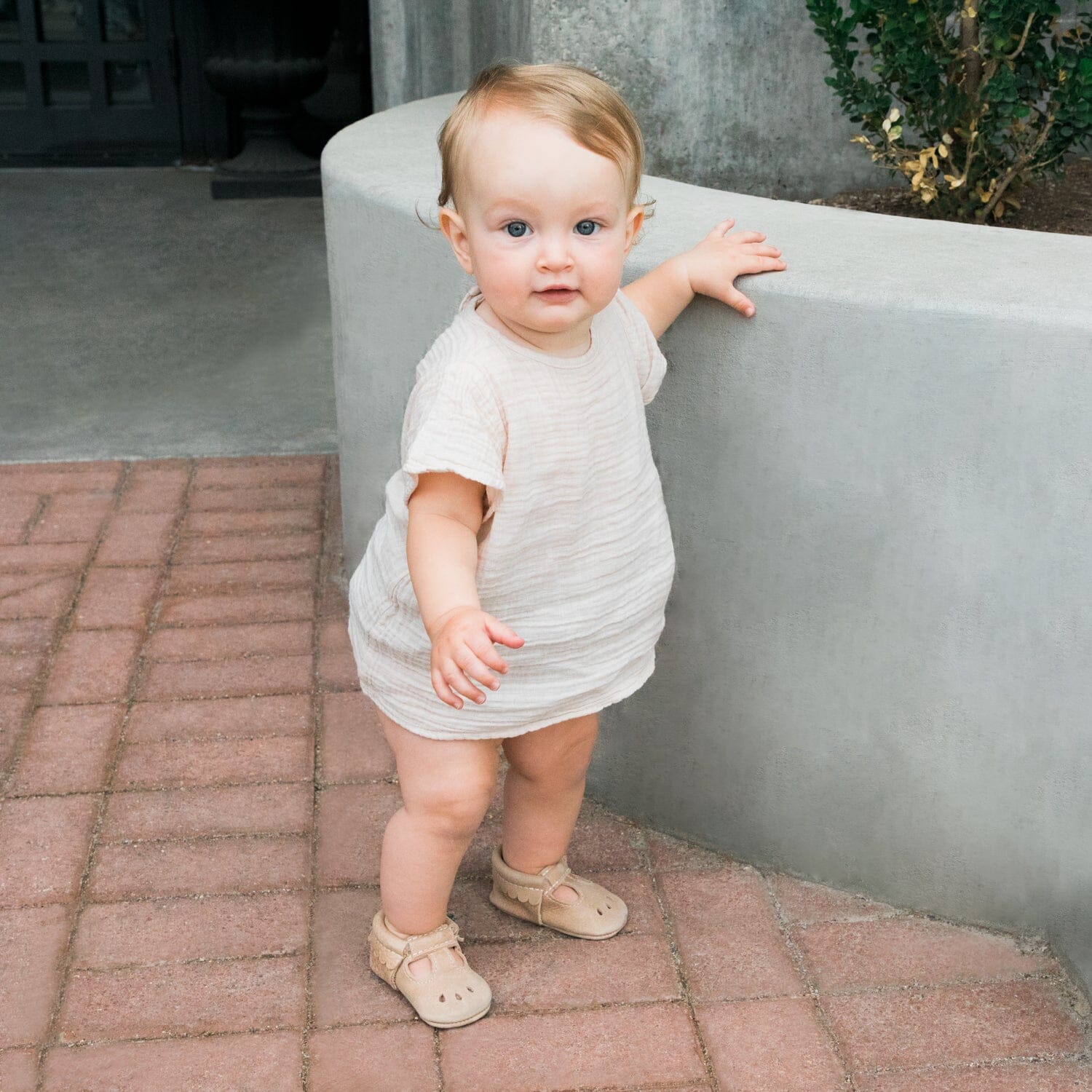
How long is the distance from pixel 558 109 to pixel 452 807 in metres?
0.90

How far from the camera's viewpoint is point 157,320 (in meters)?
4.93

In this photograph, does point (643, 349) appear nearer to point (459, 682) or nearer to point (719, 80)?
point (459, 682)

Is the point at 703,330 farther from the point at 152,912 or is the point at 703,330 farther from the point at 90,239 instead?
the point at 90,239

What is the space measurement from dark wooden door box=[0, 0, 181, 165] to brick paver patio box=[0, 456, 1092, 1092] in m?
4.61

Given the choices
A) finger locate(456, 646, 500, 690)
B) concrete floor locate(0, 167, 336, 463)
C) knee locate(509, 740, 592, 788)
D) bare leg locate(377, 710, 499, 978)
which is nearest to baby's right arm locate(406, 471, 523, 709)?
finger locate(456, 646, 500, 690)

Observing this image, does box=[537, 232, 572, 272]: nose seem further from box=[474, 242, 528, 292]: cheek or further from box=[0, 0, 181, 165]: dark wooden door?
box=[0, 0, 181, 165]: dark wooden door

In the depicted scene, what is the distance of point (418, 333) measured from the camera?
98.2 inches

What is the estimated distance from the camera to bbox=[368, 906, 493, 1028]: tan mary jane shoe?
1983mm

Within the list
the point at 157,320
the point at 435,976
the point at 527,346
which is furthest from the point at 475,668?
the point at 157,320

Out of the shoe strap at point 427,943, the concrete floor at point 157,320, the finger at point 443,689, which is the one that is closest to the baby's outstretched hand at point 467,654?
the finger at point 443,689

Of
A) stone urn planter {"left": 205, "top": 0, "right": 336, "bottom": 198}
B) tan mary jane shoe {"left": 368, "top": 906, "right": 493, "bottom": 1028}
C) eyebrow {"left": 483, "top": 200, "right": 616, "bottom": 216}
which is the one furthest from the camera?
stone urn planter {"left": 205, "top": 0, "right": 336, "bottom": 198}

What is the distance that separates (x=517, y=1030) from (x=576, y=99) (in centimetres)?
123

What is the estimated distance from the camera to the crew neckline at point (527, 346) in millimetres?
1749

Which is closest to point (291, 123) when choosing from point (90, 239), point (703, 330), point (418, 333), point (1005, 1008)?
point (90, 239)
